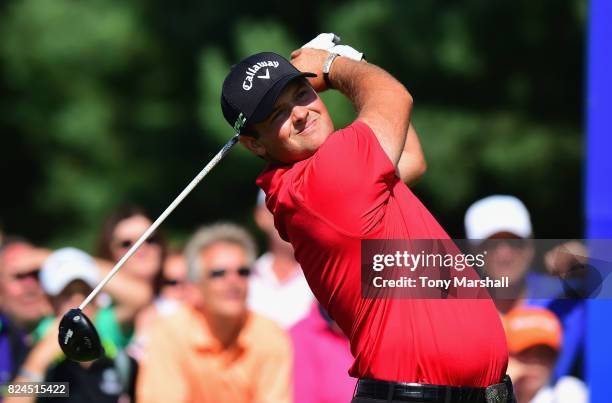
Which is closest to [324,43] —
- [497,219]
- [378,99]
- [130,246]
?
[378,99]

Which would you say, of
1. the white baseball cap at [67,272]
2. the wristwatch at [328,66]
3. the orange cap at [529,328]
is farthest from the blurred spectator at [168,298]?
the wristwatch at [328,66]

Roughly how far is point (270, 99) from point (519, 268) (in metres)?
1.59

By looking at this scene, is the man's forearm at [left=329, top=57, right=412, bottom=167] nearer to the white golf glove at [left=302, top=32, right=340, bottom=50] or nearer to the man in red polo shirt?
the man in red polo shirt

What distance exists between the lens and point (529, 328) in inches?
228

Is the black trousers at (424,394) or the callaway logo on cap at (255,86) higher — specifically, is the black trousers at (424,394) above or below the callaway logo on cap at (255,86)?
below

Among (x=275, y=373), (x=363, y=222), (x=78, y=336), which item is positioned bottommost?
Answer: (x=78, y=336)

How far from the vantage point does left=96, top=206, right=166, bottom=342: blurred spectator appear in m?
7.21

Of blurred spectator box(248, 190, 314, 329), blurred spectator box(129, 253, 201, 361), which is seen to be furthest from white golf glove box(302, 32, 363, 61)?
blurred spectator box(248, 190, 314, 329)

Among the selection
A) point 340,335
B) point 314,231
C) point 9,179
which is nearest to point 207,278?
point 340,335

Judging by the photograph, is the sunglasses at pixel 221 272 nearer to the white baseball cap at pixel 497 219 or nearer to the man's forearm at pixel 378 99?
the white baseball cap at pixel 497 219

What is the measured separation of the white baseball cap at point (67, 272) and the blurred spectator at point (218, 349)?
1.85ft

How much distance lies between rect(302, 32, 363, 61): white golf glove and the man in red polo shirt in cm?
26

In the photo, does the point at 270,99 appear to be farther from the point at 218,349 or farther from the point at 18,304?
the point at 18,304

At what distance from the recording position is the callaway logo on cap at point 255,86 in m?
3.91
